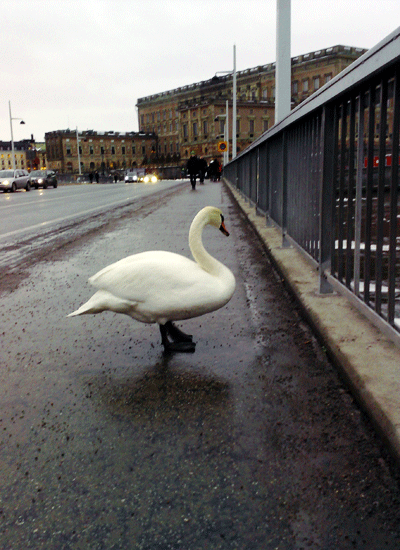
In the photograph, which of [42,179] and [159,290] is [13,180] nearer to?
[42,179]

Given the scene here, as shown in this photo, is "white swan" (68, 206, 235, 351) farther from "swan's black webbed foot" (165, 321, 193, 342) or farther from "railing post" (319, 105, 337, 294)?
"railing post" (319, 105, 337, 294)

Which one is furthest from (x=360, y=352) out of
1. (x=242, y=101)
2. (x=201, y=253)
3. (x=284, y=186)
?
(x=242, y=101)

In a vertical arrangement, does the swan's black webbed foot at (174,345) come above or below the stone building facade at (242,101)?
below

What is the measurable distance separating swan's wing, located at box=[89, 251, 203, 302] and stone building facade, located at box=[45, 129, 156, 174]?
423ft

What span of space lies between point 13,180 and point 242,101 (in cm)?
6906

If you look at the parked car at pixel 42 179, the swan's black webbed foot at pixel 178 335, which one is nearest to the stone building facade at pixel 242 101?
the parked car at pixel 42 179

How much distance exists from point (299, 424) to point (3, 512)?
1.11 m

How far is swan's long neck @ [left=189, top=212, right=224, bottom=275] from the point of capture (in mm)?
3041

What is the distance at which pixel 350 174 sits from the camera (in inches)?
129

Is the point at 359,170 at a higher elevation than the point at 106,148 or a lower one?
lower

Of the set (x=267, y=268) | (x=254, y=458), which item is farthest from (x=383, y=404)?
(x=267, y=268)

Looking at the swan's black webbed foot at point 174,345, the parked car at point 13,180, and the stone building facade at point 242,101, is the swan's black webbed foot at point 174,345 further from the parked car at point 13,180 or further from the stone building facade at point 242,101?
the stone building facade at point 242,101

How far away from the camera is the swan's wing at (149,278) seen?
9.33 feet

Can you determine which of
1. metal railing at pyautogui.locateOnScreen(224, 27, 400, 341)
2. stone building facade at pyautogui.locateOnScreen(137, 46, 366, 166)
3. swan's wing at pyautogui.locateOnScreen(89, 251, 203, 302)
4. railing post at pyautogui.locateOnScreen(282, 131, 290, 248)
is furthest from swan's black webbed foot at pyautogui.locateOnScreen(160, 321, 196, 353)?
stone building facade at pyautogui.locateOnScreen(137, 46, 366, 166)
